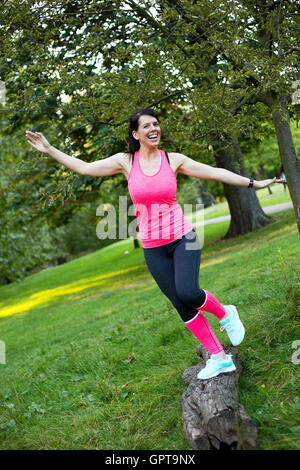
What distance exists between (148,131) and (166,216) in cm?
69

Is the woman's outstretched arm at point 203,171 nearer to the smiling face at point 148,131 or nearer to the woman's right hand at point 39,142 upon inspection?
the smiling face at point 148,131

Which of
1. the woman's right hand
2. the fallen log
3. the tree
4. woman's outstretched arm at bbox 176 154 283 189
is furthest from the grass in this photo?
the woman's right hand

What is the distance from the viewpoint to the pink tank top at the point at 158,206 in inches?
133

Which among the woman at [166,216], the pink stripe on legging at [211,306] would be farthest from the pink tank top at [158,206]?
the pink stripe on legging at [211,306]

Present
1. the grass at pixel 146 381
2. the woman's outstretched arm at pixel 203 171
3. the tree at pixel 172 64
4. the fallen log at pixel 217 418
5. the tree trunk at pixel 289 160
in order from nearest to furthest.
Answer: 1. the fallen log at pixel 217 418
2. the grass at pixel 146 381
3. the woman's outstretched arm at pixel 203 171
4. the tree at pixel 172 64
5. the tree trunk at pixel 289 160

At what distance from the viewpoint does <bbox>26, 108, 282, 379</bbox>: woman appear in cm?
339

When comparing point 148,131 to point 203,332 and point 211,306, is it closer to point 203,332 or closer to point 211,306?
point 211,306

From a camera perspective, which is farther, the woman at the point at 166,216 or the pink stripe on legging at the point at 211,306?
the pink stripe on legging at the point at 211,306

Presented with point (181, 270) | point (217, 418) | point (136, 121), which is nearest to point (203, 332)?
point (181, 270)

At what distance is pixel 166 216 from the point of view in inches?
136

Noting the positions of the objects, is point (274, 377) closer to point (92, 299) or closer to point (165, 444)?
point (165, 444)
